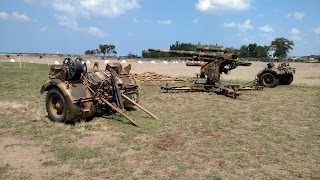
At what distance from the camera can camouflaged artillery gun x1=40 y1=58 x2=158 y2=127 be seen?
24.5ft

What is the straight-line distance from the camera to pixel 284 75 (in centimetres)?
1772

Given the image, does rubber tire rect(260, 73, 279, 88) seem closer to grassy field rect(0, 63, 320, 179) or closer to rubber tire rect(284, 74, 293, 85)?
rubber tire rect(284, 74, 293, 85)

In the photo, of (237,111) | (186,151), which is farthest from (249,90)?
(186,151)

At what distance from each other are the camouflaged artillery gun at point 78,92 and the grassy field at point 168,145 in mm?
405

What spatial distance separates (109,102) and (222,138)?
3817 mm

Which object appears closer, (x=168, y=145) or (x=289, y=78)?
(x=168, y=145)

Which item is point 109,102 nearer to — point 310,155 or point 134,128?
point 134,128

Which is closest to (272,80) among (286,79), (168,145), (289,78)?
(286,79)

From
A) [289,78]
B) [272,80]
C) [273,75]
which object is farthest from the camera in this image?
[289,78]

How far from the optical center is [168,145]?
6.19m

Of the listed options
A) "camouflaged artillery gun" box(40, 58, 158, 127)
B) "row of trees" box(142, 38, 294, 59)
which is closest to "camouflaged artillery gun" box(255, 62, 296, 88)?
"camouflaged artillery gun" box(40, 58, 158, 127)

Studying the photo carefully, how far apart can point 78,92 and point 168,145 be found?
331 cm

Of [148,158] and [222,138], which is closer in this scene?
[148,158]

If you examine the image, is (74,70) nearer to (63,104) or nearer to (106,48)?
(63,104)
